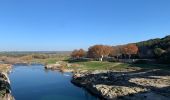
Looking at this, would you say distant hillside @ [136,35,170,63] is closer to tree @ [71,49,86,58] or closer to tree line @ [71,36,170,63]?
tree line @ [71,36,170,63]

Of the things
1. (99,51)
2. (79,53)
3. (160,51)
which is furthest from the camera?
(79,53)

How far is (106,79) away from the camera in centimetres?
7500

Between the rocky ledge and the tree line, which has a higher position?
the tree line

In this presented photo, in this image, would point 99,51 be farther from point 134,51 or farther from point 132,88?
point 132,88

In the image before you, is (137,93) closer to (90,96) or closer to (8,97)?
(90,96)

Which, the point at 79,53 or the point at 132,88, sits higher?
the point at 79,53

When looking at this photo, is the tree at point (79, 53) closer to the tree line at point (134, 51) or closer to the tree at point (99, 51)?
the tree line at point (134, 51)

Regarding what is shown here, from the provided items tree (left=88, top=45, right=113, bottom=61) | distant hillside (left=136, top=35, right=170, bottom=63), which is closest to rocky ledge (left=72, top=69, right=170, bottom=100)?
distant hillside (left=136, top=35, right=170, bottom=63)

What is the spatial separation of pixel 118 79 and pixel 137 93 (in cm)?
1696

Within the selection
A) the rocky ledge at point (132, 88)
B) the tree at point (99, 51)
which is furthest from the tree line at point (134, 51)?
the rocky ledge at point (132, 88)

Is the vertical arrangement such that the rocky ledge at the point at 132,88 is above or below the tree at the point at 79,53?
below

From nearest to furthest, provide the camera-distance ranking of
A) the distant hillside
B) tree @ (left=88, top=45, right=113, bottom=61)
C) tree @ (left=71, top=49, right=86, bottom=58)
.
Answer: the distant hillside → tree @ (left=88, top=45, right=113, bottom=61) → tree @ (left=71, top=49, right=86, bottom=58)

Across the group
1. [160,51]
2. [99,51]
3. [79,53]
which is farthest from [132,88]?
[79,53]

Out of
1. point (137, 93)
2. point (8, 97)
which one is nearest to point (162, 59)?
point (137, 93)
